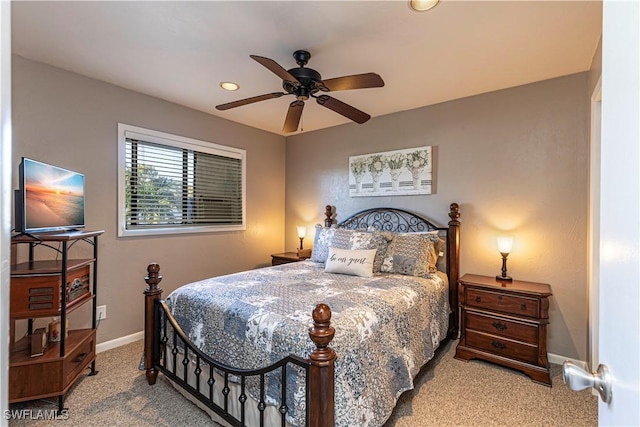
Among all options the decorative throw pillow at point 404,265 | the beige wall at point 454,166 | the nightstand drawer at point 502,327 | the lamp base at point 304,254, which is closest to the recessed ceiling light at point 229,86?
the beige wall at point 454,166

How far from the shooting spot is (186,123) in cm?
342

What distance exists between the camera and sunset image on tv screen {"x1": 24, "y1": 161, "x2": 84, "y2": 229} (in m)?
1.91

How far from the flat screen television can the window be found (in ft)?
1.77

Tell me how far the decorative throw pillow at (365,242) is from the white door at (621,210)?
2242 mm

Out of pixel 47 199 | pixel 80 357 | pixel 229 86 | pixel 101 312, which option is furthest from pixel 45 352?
pixel 229 86

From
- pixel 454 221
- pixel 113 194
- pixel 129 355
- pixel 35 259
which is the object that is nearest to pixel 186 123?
pixel 113 194

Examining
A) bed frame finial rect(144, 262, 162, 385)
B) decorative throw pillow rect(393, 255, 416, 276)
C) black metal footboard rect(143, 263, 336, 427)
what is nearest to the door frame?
decorative throw pillow rect(393, 255, 416, 276)

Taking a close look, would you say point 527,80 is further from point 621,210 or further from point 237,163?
point 237,163

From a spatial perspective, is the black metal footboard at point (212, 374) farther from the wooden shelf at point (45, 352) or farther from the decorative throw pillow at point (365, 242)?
the decorative throw pillow at point (365, 242)

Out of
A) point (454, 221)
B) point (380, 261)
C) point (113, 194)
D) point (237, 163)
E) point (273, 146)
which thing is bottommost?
point (380, 261)

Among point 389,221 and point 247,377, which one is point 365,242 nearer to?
point 389,221

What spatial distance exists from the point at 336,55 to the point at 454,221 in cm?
197

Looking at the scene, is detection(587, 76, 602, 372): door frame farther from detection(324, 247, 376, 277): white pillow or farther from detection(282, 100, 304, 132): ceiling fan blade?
detection(282, 100, 304, 132): ceiling fan blade

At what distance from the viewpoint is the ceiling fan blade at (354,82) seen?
6.25 ft
